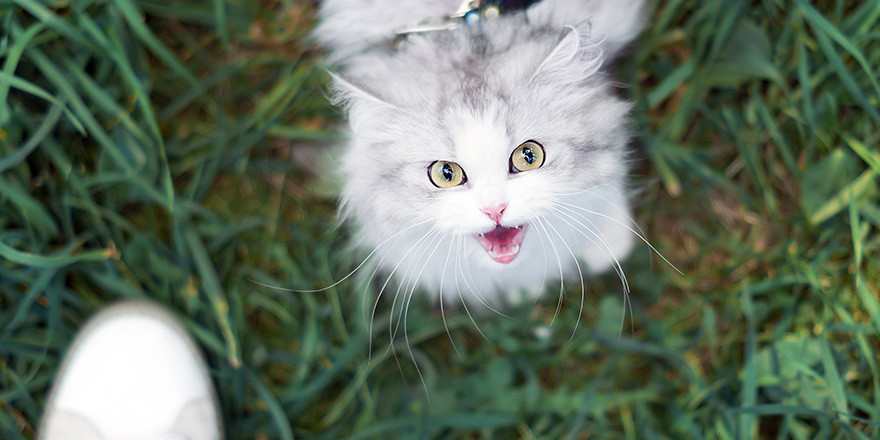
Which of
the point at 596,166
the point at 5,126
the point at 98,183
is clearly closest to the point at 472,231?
the point at 596,166

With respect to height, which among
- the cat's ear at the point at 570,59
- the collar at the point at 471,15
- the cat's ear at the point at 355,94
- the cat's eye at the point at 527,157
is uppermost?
the collar at the point at 471,15

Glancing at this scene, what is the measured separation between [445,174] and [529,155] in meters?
0.14

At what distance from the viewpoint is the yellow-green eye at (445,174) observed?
0.85m

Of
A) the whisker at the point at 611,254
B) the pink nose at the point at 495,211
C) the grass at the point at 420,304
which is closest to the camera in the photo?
the pink nose at the point at 495,211

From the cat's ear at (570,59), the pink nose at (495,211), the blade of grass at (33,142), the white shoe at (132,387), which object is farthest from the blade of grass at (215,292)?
the cat's ear at (570,59)

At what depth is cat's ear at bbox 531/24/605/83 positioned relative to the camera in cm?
82

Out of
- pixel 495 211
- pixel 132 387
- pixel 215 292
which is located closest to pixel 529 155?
pixel 495 211

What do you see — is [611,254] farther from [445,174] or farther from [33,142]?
[33,142]

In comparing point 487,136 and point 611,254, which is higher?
point 487,136

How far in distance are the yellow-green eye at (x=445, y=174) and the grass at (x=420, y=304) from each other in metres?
0.67

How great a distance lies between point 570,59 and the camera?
0.85m

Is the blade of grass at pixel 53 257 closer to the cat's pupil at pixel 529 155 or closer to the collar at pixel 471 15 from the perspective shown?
the collar at pixel 471 15

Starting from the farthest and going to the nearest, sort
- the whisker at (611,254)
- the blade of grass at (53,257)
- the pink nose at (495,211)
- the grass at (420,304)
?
the grass at (420,304) → the blade of grass at (53,257) → the whisker at (611,254) → the pink nose at (495,211)

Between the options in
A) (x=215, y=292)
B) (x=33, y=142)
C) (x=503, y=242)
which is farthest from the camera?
(x=215, y=292)
